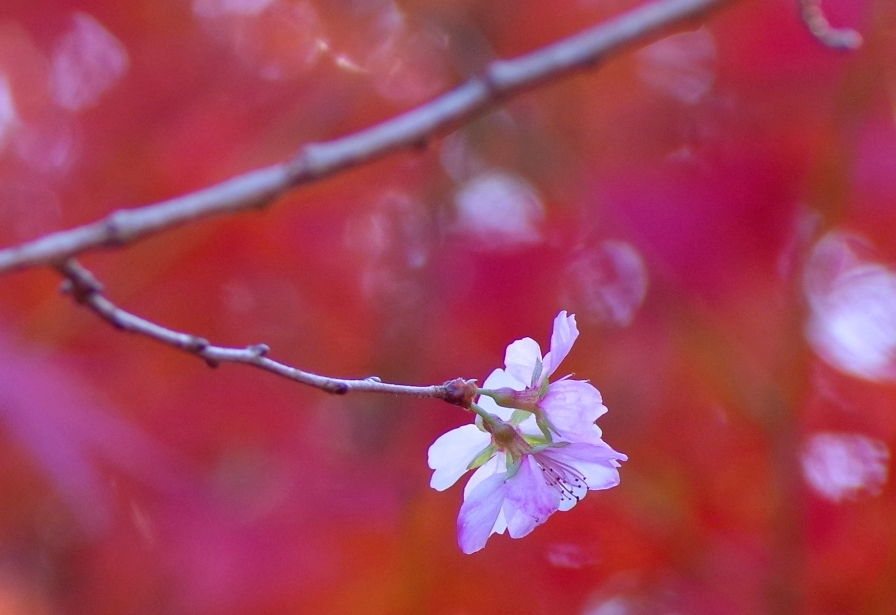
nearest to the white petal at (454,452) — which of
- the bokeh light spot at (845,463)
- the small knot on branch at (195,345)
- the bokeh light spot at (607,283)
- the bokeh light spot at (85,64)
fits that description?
the small knot on branch at (195,345)

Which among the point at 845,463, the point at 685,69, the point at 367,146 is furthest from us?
the point at 685,69

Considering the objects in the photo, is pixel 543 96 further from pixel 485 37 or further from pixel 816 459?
pixel 816 459

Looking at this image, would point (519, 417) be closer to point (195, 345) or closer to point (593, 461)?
point (593, 461)

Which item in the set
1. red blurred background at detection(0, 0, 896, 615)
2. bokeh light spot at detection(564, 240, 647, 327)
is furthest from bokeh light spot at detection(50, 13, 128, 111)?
bokeh light spot at detection(564, 240, 647, 327)

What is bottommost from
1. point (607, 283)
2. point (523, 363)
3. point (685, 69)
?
point (523, 363)

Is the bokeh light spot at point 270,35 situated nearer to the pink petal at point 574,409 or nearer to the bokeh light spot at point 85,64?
the bokeh light spot at point 85,64

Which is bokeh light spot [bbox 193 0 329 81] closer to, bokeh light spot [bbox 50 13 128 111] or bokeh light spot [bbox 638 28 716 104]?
bokeh light spot [bbox 50 13 128 111]

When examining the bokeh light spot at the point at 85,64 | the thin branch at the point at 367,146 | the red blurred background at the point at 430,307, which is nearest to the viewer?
the thin branch at the point at 367,146

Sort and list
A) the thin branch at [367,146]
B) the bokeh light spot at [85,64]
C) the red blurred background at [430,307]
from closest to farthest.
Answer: the thin branch at [367,146] → the red blurred background at [430,307] → the bokeh light spot at [85,64]

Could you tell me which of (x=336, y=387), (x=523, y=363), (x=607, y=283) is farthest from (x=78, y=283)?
(x=607, y=283)
